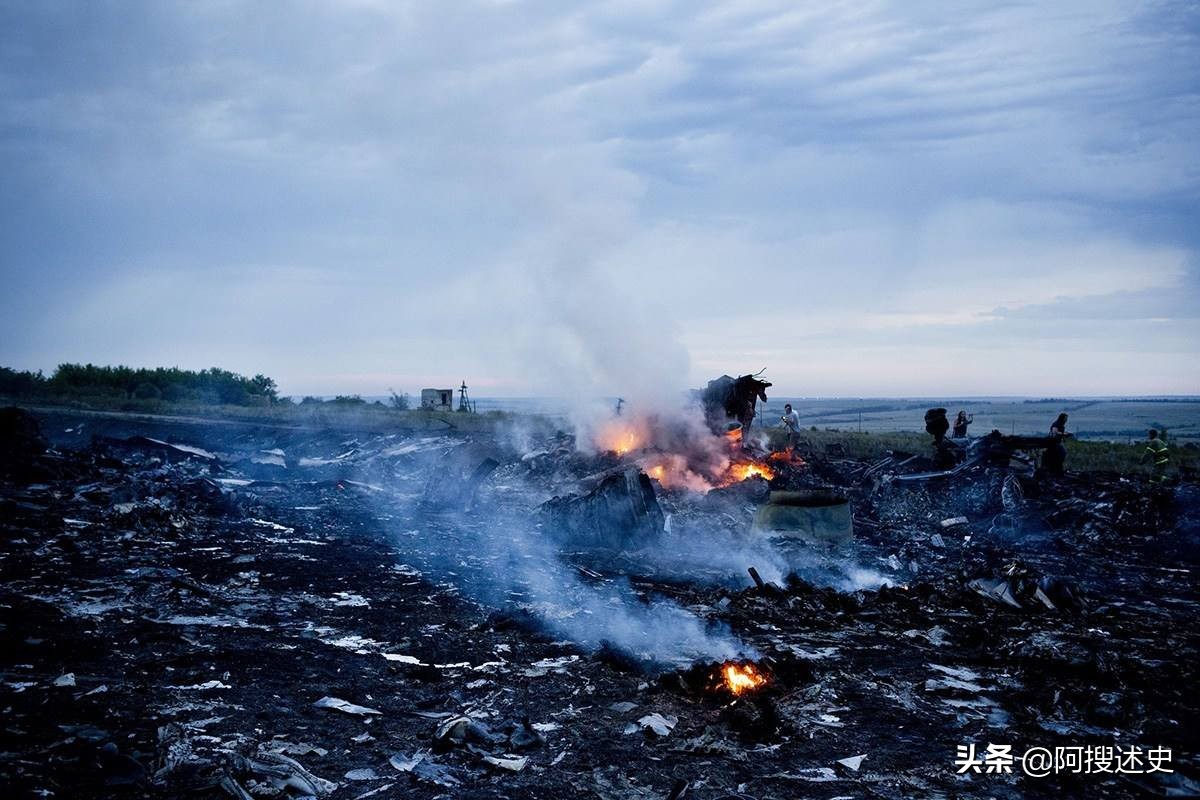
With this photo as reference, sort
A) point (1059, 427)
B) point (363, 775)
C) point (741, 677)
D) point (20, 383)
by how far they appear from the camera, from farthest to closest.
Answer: point (20, 383) → point (1059, 427) → point (741, 677) → point (363, 775)

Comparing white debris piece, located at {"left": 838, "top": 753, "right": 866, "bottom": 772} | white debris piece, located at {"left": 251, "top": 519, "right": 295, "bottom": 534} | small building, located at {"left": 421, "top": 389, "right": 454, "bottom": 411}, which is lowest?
white debris piece, located at {"left": 838, "top": 753, "right": 866, "bottom": 772}

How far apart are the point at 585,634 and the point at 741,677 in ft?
6.70

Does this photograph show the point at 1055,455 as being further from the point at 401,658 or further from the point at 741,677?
the point at 401,658

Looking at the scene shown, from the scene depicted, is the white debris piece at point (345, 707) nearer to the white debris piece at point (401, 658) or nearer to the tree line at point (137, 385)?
the white debris piece at point (401, 658)

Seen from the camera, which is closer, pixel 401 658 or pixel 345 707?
pixel 345 707

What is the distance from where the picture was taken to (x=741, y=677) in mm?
5809

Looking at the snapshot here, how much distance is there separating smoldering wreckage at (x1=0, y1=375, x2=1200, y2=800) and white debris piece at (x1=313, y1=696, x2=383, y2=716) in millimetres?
23

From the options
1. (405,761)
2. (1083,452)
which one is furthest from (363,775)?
(1083,452)

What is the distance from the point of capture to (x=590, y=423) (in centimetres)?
1912

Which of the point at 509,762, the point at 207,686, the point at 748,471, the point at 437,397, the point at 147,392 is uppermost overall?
the point at 147,392

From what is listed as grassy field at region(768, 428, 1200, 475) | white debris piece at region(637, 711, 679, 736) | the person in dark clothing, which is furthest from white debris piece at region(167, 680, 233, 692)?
the person in dark clothing

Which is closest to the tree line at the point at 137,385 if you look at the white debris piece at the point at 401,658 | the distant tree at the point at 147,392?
the distant tree at the point at 147,392

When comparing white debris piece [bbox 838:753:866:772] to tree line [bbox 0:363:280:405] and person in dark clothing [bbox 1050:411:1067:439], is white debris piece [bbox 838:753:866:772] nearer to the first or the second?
person in dark clothing [bbox 1050:411:1067:439]

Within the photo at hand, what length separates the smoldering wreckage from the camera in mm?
4426
